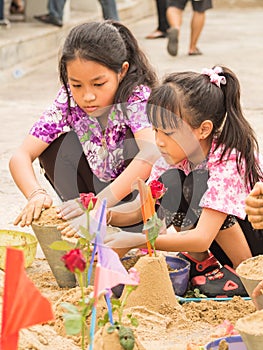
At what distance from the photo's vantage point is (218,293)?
3.02 metres

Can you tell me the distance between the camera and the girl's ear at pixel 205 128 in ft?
→ 9.80

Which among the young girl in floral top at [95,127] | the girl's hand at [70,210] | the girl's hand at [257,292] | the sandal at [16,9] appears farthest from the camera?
the sandal at [16,9]

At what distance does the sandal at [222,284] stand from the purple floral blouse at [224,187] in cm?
21

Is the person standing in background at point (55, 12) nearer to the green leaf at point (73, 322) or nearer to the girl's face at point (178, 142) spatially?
the girl's face at point (178, 142)

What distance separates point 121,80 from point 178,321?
41.2 inches

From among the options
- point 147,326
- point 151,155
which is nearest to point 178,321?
point 147,326

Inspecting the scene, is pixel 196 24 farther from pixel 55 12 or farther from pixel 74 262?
pixel 74 262

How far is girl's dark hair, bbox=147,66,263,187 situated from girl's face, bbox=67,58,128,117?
0.77ft

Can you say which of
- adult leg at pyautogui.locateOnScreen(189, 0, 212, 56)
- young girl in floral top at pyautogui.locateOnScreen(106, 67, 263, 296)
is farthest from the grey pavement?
young girl in floral top at pyautogui.locateOnScreen(106, 67, 263, 296)

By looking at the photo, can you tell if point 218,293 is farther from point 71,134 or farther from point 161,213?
point 71,134

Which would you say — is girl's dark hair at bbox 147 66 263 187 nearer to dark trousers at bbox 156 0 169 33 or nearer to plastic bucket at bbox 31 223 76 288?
plastic bucket at bbox 31 223 76 288

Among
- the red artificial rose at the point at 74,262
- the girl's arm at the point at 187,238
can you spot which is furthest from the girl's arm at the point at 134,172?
the red artificial rose at the point at 74,262

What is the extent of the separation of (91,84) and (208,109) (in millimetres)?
462

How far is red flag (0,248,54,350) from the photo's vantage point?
165 cm
